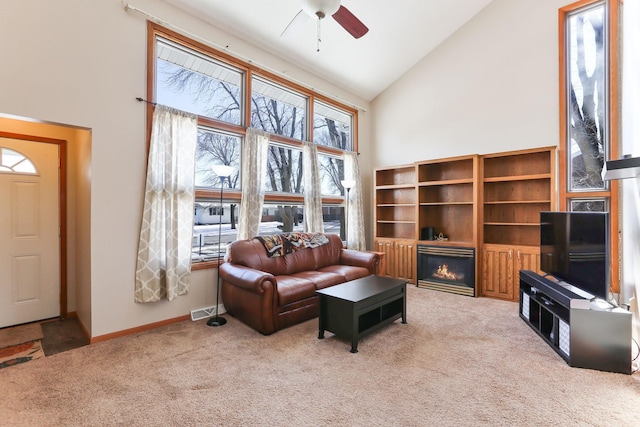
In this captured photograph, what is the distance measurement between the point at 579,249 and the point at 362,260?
2583mm

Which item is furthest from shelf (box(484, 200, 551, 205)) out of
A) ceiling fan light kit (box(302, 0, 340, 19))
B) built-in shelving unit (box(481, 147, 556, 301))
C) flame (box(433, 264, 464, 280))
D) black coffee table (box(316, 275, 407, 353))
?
ceiling fan light kit (box(302, 0, 340, 19))

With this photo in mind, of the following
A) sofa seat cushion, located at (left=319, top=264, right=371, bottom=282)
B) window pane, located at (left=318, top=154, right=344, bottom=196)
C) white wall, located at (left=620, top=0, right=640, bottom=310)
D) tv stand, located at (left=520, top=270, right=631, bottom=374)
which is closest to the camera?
tv stand, located at (left=520, top=270, right=631, bottom=374)

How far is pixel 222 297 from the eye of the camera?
12.8 feet

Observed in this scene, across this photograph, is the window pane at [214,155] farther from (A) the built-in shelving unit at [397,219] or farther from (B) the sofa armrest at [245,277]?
(A) the built-in shelving unit at [397,219]

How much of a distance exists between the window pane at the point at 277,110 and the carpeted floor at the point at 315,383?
9.94 ft

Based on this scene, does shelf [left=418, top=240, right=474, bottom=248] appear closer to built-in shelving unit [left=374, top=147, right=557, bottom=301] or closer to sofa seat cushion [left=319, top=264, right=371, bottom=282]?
built-in shelving unit [left=374, top=147, right=557, bottom=301]

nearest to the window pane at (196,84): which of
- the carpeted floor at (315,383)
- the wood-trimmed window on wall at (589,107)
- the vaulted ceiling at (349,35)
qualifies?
the vaulted ceiling at (349,35)

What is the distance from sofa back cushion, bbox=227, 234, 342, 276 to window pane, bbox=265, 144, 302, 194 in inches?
40.5

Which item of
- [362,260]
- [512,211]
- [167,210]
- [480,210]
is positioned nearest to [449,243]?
[480,210]

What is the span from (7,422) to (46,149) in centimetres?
300

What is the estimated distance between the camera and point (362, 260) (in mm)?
4684

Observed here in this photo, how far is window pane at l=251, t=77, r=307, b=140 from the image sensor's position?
4543 mm

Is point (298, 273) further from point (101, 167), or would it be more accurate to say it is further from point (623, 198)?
point (623, 198)

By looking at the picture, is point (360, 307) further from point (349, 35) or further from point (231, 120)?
point (349, 35)
